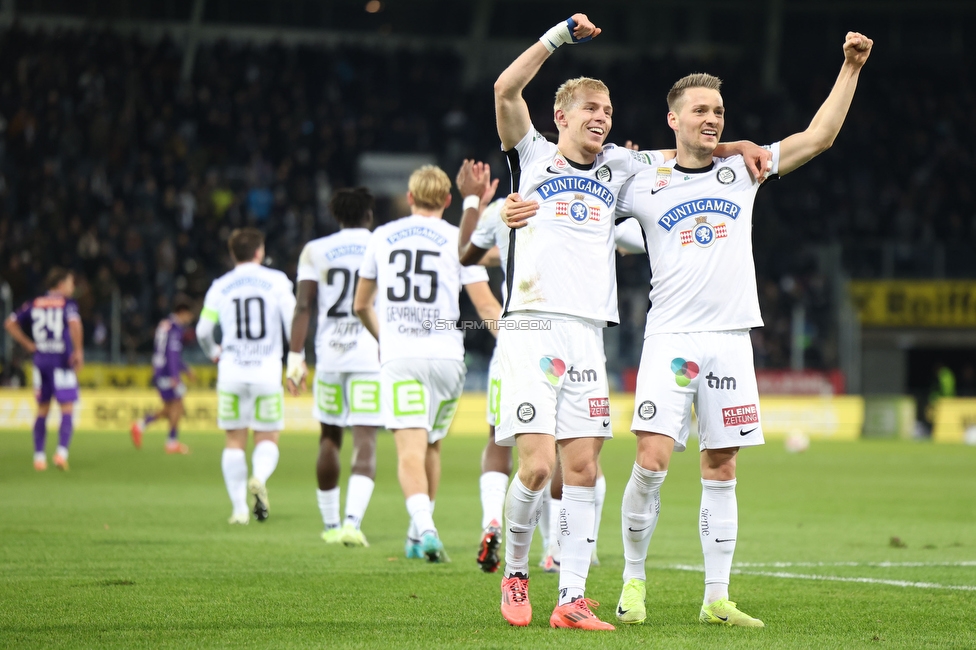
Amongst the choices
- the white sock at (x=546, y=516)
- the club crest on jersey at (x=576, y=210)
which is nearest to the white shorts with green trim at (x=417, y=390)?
Answer: the white sock at (x=546, y=516)

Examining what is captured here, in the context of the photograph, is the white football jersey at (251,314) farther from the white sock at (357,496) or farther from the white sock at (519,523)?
the white sock at (519,523)

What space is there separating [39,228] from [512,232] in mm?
22298

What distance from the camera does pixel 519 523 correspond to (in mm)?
5848

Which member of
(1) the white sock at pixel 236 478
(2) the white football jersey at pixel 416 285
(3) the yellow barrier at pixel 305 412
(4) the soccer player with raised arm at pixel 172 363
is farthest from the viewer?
(3) the yellow barrier at pixel 305 412

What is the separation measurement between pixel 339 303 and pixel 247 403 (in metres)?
1.77

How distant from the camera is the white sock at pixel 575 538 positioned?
566 cm

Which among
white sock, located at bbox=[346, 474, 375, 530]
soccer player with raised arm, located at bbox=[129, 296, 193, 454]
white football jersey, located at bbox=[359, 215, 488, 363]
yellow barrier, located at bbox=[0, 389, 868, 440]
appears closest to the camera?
white football jersey, located at bbox=[359, 215, 488, 363]

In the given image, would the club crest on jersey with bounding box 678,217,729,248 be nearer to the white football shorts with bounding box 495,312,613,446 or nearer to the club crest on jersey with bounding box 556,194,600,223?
the club crest on jersey with bounding box 556,194,600,223

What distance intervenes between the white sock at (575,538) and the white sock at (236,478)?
5254 mm

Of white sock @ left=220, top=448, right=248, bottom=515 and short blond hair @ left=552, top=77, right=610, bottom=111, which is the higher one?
short blond hair @ left=552, top=77, right=610, bottom=111

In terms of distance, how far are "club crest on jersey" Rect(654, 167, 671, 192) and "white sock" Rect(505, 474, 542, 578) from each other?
5.08ft

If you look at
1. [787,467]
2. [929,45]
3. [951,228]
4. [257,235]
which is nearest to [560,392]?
[257,235]

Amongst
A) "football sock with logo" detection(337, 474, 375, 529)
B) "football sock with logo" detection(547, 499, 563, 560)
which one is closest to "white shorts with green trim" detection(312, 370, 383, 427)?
"football sock with logo" detection(337, 474, 375, 529)

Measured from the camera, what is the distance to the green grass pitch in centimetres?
534
